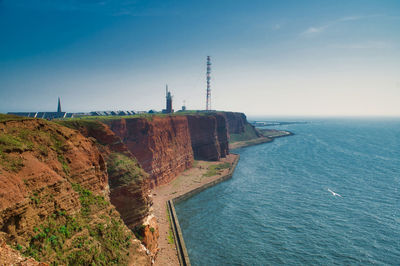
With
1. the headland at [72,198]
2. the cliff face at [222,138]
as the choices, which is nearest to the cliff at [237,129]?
the cliff face at [222,138]

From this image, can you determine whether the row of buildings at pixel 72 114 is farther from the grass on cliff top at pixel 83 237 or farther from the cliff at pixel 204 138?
the grass on cliff top at pixel 83 237

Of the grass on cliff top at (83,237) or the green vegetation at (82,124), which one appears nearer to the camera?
the grass on cliff top at (83,237)

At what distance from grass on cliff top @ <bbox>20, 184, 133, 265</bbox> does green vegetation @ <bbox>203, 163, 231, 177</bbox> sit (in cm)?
5829

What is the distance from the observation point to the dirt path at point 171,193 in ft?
120

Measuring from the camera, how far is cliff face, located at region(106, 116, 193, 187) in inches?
2350

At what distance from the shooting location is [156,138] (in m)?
68.8

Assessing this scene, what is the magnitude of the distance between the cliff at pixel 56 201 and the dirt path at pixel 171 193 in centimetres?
1222

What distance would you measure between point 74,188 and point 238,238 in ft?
105

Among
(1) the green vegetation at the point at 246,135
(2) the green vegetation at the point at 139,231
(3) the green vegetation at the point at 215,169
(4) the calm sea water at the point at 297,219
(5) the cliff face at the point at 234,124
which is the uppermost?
(5) the cliff face at the point at 234,124

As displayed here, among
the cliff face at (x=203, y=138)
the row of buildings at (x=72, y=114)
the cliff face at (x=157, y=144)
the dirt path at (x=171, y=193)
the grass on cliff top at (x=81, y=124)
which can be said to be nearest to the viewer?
the grass on cliff top at (x=81, y=124)

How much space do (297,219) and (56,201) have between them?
4644 cm

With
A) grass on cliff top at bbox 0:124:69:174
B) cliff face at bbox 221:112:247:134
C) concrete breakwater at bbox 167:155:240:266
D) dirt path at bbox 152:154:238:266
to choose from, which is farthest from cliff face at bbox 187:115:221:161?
grass on cliff top at bbox 0:124:69:174

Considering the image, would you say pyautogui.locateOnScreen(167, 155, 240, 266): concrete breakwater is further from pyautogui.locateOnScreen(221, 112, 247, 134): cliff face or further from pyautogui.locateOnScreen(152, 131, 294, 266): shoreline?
pyautogui.locateOnScreen(221, 112, 247, 134): cliff face

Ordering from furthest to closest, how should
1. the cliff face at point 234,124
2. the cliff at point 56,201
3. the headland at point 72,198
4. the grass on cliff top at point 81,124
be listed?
the cliff face at point 234,124, the grass on cliff top at point 81,124, the headland at point 72,198, the cliff at point 56,201
